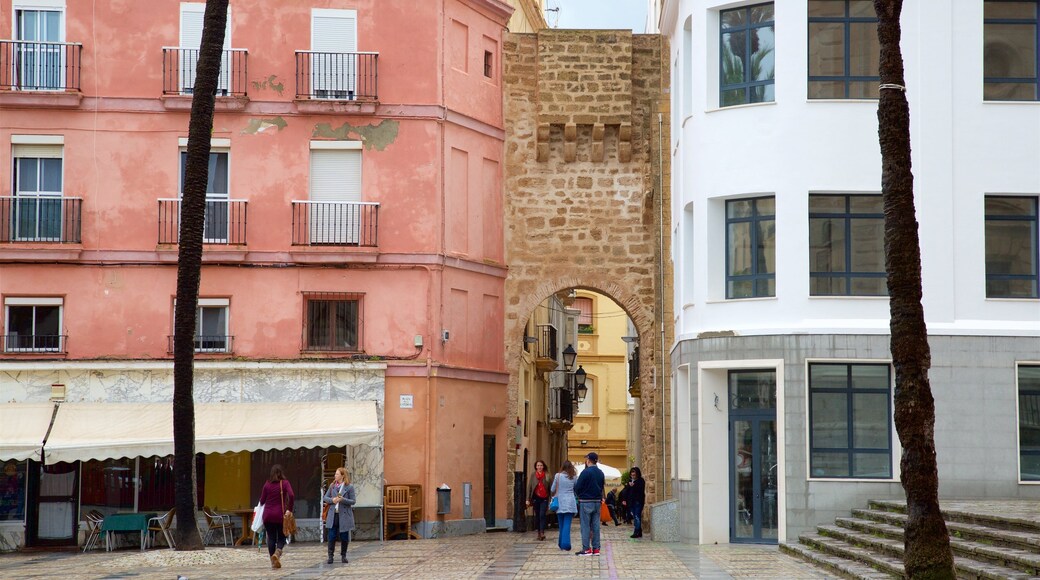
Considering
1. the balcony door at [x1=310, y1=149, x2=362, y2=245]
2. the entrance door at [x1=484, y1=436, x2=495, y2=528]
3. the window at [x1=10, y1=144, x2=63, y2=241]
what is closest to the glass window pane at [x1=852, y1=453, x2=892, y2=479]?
the entrance door at [x1=484, y1=436, x2=495, y2=528]

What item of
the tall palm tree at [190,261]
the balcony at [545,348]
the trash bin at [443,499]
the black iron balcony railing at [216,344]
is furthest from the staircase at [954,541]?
the balcony at [545,348]

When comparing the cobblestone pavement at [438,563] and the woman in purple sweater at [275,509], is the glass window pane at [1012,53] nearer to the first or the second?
the cobblestone pavement at [438,563]

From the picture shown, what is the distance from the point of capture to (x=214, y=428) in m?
26.2

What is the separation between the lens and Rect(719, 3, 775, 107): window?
2369 centimetres

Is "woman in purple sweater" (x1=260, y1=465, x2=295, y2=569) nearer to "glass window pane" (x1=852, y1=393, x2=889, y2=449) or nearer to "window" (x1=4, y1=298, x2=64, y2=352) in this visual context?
"glass window pane" (x1=852, y1=393, x2=889, y2=449)

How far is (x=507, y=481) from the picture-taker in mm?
30875

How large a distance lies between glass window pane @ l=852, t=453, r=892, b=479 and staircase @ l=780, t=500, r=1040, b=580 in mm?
763

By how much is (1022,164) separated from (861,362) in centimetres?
410

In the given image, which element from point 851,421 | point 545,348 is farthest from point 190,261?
point 545,348

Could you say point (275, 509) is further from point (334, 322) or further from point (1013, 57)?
point (1013, 57)

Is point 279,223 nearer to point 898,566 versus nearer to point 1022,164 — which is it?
point 1022,164

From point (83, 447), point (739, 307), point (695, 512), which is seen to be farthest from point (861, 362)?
point (83, 447)

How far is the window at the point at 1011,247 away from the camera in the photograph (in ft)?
74.3

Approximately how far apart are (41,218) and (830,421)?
51.0 ft
